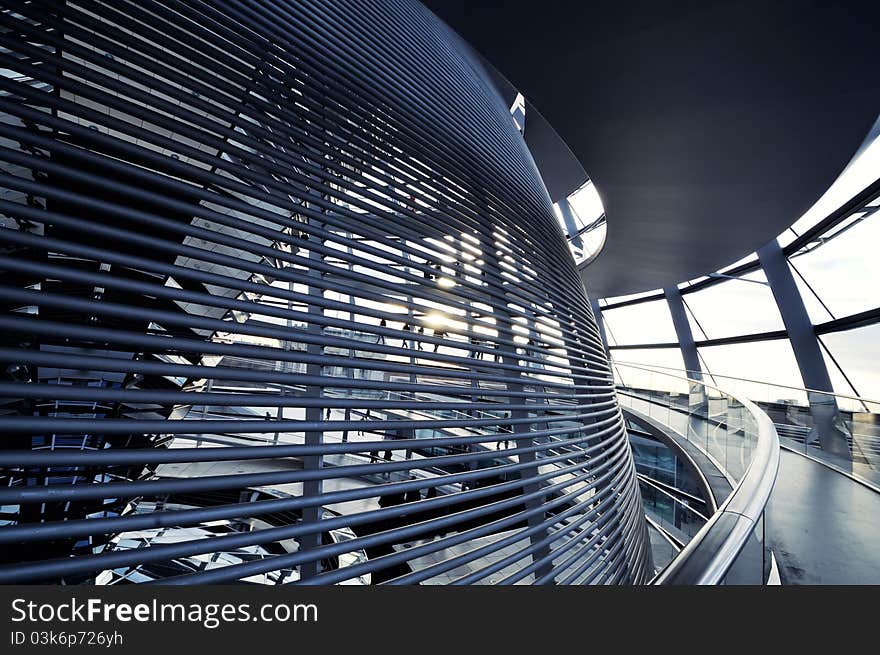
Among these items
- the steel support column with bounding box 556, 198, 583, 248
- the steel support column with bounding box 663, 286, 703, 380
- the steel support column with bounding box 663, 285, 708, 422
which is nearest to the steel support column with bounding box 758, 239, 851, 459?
the steel support column with bounding box 663, 285, 708, 422

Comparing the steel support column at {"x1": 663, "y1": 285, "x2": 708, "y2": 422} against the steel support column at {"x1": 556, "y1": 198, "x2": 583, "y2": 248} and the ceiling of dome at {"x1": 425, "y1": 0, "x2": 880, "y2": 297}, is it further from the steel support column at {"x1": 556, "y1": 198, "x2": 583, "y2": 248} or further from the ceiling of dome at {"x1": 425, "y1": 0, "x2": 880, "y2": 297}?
the ceiling of dome at {"x1": 425, "y1": 0, "x2": 880, "y2": 297}

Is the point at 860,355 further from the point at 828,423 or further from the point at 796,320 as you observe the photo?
the point at 828,423

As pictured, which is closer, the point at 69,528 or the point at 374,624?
the point at 69,528

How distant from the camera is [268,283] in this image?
1.81m

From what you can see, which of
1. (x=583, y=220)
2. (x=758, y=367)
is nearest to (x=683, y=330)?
(x=758, y=367)

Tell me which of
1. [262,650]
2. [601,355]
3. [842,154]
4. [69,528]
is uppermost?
[842,154]

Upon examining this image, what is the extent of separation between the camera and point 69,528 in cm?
85

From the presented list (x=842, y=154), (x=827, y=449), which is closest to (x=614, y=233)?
(x=842, y=154)

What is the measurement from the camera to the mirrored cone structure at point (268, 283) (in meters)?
0.95

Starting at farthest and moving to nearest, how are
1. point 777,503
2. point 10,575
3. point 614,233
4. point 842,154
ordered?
point 614,233, point 842,154, point 777,503, point 10,575

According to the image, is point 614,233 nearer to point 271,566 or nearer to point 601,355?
point 601,355

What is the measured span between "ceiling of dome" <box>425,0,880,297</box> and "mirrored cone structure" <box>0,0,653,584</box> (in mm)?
1654

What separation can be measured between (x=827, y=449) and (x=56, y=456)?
30.9 ft

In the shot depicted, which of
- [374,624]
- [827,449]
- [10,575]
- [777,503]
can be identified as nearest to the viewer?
[10,575]
